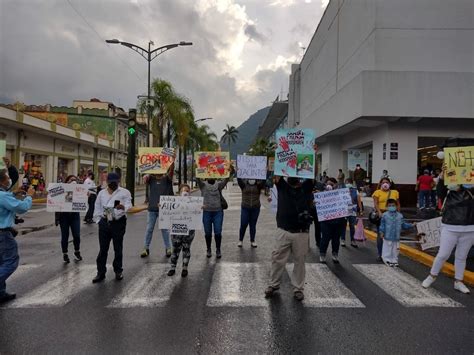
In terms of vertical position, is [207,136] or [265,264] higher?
[207,136]

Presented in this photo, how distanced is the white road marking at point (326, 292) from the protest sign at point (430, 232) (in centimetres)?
217

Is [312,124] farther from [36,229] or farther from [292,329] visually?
[292,329]

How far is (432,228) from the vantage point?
25.8 ft

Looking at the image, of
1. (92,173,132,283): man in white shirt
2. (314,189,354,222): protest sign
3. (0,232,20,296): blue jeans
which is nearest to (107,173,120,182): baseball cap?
(92,173,132,283): man in white shirt

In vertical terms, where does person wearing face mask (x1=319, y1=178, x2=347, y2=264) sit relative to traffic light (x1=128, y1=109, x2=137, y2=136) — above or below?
below

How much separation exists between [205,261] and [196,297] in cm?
236

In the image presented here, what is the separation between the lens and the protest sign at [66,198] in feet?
26.3

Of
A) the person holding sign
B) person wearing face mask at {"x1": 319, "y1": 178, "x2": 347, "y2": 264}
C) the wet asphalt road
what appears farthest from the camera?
the person holding sign

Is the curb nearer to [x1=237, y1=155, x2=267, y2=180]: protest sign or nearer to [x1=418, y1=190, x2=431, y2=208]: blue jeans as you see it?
[x1=237, y1=155, x2=267, y2=180]: protest sign

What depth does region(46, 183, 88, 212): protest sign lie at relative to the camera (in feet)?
26.3

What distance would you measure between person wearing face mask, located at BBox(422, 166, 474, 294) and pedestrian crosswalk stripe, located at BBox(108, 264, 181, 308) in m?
4.05

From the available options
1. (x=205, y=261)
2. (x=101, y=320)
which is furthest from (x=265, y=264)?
(x=101, y=320)

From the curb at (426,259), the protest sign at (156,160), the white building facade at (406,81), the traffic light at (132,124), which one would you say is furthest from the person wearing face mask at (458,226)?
the traffic light at (132,124)

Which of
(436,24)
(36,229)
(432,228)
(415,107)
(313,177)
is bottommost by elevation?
(36,229)
